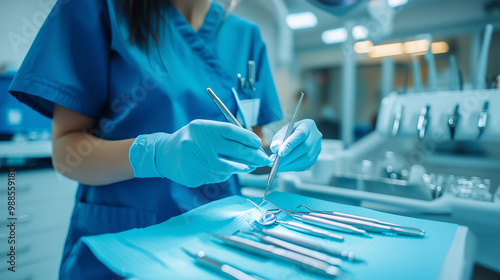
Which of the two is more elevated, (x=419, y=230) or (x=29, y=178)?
(x=419, y=230)

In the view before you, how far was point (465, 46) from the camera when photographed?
3424mm

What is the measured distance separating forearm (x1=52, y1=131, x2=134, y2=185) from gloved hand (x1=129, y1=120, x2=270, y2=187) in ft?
0.09

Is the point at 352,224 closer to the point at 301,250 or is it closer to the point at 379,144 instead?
the point at 301,250

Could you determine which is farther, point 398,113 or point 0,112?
point 0,112

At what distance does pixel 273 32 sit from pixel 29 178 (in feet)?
4.79

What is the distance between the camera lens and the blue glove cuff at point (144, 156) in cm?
49

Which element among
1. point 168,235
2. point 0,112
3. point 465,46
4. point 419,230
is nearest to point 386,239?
point 419,230

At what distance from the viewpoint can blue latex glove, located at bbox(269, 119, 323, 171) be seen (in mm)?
552

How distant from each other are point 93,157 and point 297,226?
38 cm

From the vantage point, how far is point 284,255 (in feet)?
1.04

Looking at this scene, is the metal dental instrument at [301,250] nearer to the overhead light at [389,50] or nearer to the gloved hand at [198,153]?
the gloved hand at [198,153]

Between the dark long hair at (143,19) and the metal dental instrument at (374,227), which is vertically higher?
the dark long hair at (143,19)

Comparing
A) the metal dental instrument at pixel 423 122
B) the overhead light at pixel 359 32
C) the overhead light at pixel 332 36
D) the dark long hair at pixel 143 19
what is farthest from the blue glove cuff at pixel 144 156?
the overhead light at pixel 332 36

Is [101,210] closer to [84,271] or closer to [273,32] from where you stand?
[84,271]
